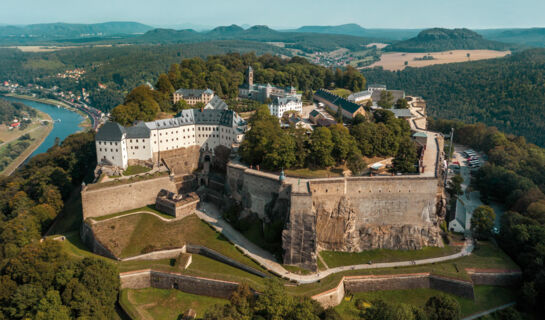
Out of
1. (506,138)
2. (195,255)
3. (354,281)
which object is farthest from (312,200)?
(506,138)

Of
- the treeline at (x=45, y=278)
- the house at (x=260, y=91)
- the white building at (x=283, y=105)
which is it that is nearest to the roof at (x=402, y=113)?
the white building at (x=283, y=105)

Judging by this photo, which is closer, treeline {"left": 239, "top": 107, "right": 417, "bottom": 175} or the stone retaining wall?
the stone retaining wall

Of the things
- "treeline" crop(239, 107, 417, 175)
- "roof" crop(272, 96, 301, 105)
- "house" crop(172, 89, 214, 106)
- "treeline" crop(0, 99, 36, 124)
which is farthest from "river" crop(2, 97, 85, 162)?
"treeline" crop(239, 107, 417, 175)

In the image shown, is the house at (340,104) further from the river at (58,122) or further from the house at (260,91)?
the river at (58,122)

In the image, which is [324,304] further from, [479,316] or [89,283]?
[89,283]

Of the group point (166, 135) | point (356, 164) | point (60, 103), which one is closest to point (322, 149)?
point (356, 164)

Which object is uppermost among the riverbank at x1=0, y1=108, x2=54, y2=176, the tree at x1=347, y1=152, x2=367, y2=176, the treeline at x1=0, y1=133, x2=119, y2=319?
the tree at x1=347, y1=152, x2=367, y2=176


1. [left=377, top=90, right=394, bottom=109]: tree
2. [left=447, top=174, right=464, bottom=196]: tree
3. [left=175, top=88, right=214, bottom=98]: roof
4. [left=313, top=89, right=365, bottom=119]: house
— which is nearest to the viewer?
[left=447, top=174, right=464, bottom=196]: tree

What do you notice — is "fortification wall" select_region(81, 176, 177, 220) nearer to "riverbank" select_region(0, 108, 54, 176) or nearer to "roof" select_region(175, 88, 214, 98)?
"roof" select_region(175, 88, 214, 98)
